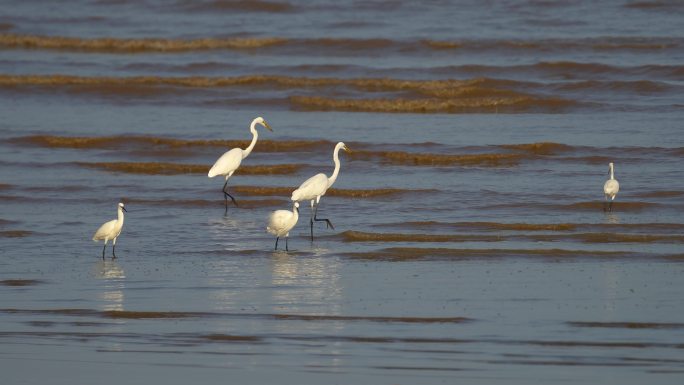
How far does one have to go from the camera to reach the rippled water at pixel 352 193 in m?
7.66

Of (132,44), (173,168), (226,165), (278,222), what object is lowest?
(278,222)

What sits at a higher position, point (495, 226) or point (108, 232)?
point (495, 226)

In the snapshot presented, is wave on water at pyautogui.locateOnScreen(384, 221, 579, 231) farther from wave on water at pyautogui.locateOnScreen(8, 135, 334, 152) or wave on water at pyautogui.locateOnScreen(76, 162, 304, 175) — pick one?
wave on water at pyautogui.locateOnScreen(8, 135, 334, 152)

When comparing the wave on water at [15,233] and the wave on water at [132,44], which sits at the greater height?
the wave on water at [132,44]

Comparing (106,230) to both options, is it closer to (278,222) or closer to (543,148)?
(278,222)

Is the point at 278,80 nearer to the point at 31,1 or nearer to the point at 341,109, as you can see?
the point at 341,109

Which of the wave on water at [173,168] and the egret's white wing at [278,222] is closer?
the egret's white wing at [278,222]

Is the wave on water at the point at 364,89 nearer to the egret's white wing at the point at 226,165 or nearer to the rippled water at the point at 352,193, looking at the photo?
the rippled water at the point at 352,193

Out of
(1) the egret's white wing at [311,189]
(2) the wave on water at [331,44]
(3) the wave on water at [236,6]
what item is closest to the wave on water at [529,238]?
(1) the egret's white wing at [311,189]

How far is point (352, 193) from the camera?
1508 centimetres

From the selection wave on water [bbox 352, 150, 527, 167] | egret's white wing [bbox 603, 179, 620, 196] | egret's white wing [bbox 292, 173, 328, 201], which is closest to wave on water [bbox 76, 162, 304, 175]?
wave on water [bbox 352, 150, 527, 167]

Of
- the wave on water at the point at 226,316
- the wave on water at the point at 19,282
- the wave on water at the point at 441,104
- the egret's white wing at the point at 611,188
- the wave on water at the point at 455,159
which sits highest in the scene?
the wave on water at the point at 441,104

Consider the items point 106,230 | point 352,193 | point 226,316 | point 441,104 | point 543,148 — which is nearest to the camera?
point 226,316

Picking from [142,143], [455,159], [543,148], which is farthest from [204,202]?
[543,148]
